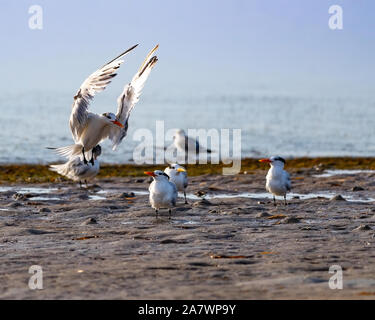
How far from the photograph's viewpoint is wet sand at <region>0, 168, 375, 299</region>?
5.16 m

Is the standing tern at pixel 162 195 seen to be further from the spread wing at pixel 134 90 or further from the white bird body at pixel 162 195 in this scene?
the spread wing at pixel 134 90

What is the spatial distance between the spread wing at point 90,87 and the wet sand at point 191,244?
1.30 m

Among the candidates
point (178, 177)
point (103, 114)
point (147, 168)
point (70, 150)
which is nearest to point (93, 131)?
point (103, 114)

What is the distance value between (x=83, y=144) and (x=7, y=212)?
2174 millimetres

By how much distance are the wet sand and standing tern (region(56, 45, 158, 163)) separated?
0.95m

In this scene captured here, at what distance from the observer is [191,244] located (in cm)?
702

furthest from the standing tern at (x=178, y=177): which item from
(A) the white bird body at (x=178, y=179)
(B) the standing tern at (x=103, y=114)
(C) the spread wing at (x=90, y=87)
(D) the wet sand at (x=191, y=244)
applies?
(C) the spread wing at (x=90, y=87)

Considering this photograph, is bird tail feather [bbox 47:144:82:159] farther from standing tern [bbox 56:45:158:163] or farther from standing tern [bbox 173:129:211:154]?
standing tern [bbox 173:129:211:154]

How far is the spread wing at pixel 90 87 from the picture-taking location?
949cm

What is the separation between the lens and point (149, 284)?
5273mm

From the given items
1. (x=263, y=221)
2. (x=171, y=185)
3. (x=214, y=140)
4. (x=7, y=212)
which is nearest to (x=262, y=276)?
(x=263, y=221)

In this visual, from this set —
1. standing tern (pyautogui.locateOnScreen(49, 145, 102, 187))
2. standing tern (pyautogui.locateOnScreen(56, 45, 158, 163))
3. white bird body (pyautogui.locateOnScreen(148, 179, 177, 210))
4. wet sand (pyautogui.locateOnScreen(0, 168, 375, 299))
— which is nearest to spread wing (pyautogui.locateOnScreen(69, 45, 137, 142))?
standing tern (pyautogui.locateOnScreen(56, 45, 158, 163))

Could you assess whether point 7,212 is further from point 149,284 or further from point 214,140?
point 214,140

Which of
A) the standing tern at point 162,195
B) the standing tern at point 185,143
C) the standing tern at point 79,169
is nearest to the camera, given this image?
the standing tern at point 162,195
